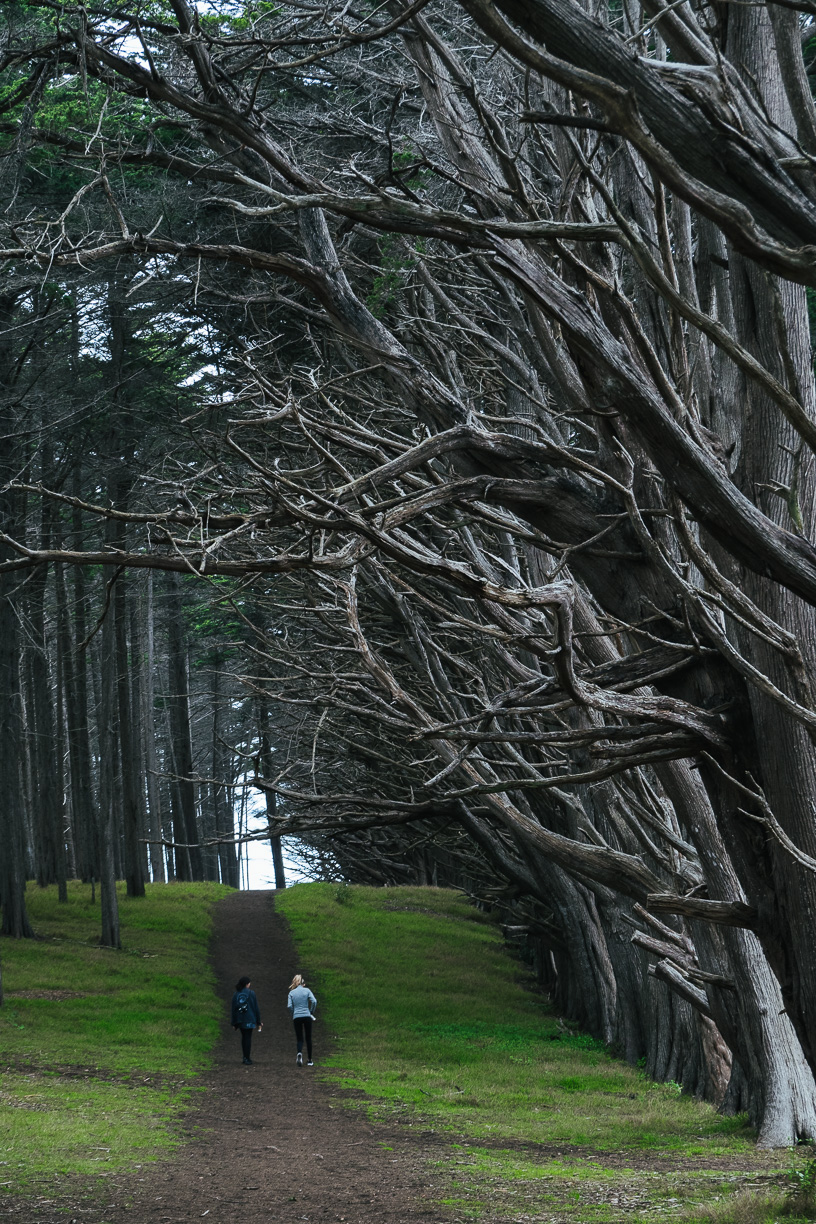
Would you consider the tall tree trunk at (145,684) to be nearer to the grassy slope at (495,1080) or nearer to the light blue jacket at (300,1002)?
the grassy slope at (495,1080)

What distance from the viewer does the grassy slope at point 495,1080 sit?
8.29 metres

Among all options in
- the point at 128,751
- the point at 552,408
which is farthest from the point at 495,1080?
the point at 128,751

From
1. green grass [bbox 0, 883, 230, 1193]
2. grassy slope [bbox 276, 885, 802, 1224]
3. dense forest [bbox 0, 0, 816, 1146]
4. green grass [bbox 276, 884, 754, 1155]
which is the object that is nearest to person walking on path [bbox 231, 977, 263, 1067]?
green grass [bbox 0, 883, 230, 1193]

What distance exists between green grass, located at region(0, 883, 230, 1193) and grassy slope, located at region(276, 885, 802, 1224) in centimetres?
234

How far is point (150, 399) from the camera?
21078mm

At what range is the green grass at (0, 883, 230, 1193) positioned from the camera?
9422 mm

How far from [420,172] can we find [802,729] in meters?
8.14

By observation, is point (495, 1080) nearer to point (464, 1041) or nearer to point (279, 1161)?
point (464, 1041)

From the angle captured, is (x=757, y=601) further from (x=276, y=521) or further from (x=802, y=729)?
(x=276, y=521)

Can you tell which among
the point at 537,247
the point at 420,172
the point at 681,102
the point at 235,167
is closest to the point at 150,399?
the point at 420,172

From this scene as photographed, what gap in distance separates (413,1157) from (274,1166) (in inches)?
47.9

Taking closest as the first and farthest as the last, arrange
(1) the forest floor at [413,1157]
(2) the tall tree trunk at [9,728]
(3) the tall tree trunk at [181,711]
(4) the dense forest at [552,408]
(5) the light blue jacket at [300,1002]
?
(4) the dense forest at [552,408]
(1) the forest floor at [413,1157]
(5) the light blue jacket at [300,1002]
(2) the tall tree trunk at [9,728]
(3) the tall tree trunk at [181,711]

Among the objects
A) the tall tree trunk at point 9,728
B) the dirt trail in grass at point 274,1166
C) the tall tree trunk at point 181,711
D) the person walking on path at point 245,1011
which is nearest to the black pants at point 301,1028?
the dirt trail in grass at point 274,1166

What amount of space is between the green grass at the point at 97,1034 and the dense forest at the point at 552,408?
158 inches
